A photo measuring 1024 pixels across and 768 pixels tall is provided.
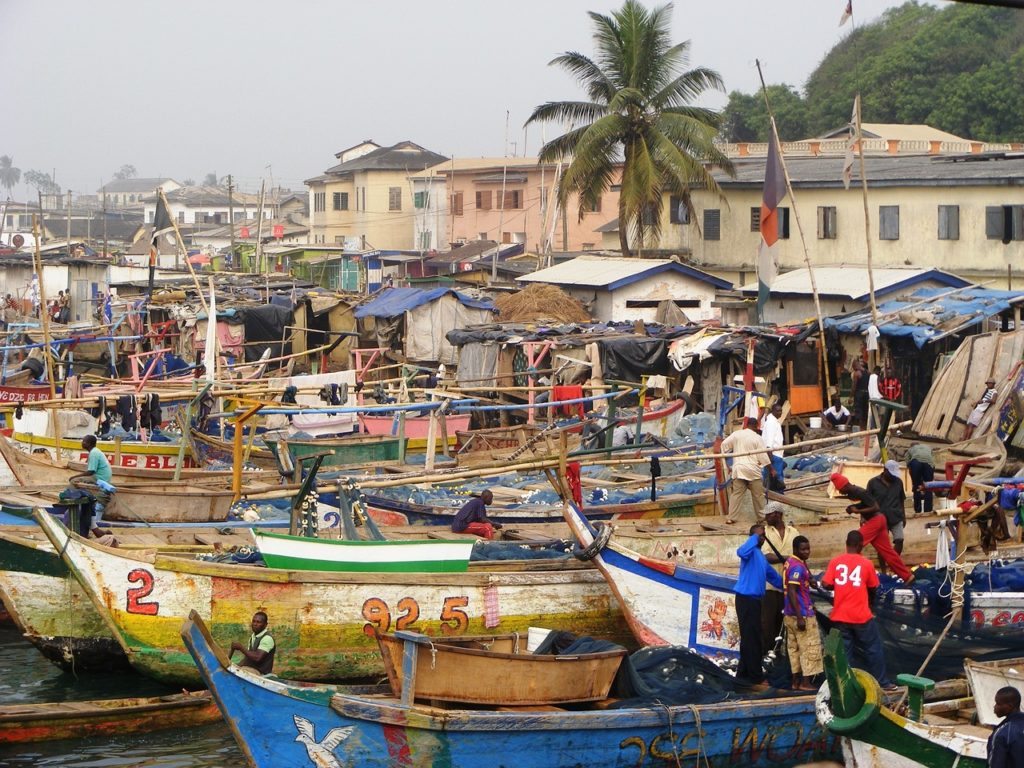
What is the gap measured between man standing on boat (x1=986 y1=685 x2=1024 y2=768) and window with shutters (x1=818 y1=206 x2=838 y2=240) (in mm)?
26658

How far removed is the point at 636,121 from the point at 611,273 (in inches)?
243

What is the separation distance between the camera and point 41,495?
17.8 meters

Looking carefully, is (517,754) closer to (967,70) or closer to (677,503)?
(677,503)

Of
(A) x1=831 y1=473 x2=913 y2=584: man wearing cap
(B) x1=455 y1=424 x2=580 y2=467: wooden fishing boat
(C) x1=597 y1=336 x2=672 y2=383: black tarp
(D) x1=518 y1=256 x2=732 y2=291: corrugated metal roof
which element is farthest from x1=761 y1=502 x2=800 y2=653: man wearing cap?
(D) x1=518 y1=256 x2=732 y2=291: corrugated metal roof

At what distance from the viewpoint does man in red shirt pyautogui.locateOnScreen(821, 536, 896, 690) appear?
10.9 metres

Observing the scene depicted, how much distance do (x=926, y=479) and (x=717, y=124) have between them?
22.7m

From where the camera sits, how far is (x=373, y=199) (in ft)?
220

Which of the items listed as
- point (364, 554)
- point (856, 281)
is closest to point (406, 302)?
point (856, 281)

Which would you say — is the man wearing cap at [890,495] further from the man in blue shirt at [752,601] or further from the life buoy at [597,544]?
the life buoy at [597,544]

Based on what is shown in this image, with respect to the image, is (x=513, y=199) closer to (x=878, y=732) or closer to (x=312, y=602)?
(x=312, y=602)

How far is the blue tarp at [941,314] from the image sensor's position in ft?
75.8

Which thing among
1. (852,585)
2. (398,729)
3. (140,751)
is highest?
(852,585)

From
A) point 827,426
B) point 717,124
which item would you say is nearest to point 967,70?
point 717,124

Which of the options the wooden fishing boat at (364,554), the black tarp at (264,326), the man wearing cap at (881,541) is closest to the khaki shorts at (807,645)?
the man wearing cap at (881,541)
